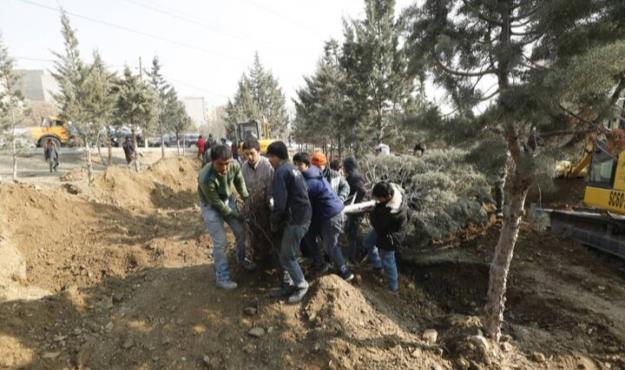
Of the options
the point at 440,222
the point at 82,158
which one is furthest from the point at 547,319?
the point at 82,158

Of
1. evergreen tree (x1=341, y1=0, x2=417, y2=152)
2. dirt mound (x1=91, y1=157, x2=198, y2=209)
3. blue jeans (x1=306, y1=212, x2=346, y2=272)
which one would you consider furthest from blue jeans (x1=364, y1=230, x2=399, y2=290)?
evergreen tree (x1=341, y1=0, x2=417, y2=152)

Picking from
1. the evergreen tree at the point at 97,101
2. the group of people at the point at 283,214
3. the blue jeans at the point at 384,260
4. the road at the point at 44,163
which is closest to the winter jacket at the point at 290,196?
the group of people at the point at 283,214

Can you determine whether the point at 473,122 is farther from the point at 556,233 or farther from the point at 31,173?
the point at 31,173

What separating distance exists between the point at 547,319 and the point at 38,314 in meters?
6.28

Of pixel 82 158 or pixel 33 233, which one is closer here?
pixel 33 233

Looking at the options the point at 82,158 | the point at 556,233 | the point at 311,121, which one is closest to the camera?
the point at 556,233

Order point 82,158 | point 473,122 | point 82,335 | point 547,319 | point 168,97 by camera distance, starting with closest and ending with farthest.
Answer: point 473,122 < point 82,335 < point 547,319 < point 82,158 < point 168,97

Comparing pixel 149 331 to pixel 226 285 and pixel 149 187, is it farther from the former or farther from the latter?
pixel 149 187

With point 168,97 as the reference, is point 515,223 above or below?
below

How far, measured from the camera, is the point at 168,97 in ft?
91.7

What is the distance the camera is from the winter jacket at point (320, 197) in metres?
4.08

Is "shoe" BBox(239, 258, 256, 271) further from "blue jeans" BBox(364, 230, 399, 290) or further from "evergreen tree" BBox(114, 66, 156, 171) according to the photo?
"evergreen tree" BBox(114, 66, 156, 171)

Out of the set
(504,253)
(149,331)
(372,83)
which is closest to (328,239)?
(504,253)

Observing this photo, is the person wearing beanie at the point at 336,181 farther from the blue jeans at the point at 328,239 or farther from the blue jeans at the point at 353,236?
the blue jeans at the point at 328,239
